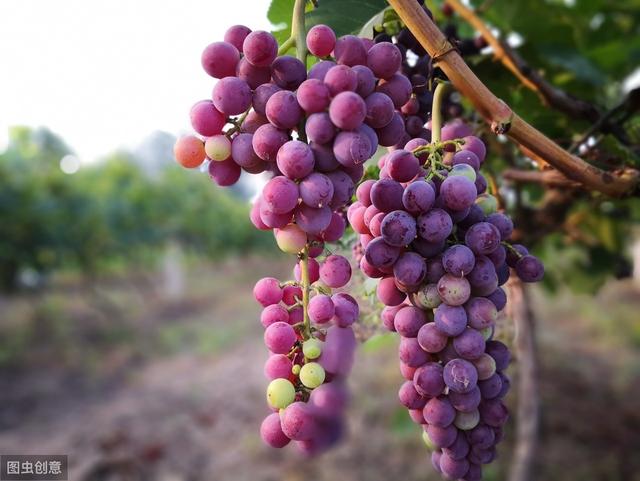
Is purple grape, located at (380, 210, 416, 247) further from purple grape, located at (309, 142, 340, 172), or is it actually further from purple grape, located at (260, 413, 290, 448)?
purple grape, located at (260, 413, 290, 448)

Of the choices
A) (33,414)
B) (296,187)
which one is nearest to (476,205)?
(296,187)

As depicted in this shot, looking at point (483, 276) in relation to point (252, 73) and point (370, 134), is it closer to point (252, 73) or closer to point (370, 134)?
point (370, 134)

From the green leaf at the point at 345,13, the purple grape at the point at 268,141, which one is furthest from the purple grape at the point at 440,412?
the green leaf at the point at 345,13

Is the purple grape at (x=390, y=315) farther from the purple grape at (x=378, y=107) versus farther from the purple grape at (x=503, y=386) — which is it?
the purple grape at (x=378, y=107)

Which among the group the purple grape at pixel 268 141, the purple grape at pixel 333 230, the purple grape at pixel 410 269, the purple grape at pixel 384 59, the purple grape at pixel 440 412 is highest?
the purple grape at pixel 384 59

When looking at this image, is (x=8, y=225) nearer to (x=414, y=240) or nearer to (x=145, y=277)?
(x=145, y=277)

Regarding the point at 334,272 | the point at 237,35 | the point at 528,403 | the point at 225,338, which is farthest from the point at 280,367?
the point at 225,338
